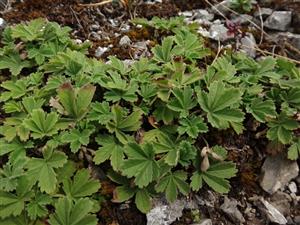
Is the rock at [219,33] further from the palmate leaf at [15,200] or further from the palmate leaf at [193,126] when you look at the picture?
the palmate leaf at [15,200]

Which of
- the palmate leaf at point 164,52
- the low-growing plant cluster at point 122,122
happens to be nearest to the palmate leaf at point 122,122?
the low-growing plant cluster at point 122,122

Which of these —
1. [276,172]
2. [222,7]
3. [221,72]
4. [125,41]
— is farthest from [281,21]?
[276,172]

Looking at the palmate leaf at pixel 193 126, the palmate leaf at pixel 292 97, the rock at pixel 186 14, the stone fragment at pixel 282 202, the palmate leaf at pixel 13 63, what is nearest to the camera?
the palmate leaf at pixel 193 126

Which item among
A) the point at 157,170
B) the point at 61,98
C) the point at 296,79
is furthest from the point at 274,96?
the point at 61,98

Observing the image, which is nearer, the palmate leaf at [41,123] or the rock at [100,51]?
the palmate leaf at [41,123]

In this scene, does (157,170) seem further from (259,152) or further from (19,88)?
(19,88)
